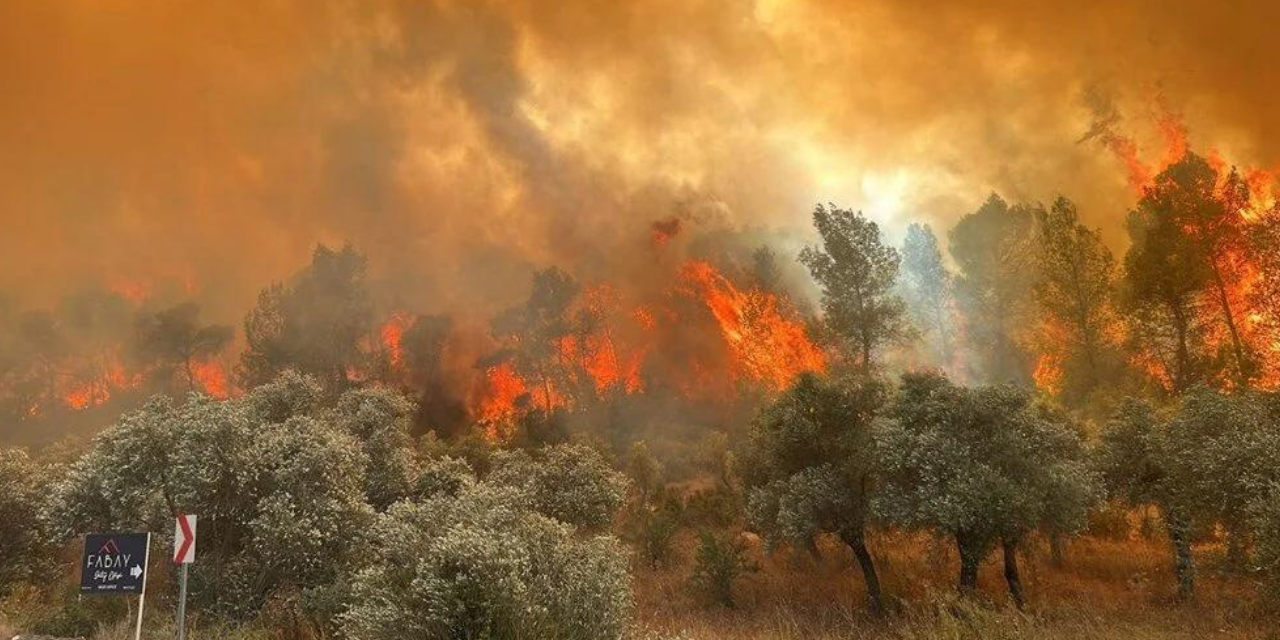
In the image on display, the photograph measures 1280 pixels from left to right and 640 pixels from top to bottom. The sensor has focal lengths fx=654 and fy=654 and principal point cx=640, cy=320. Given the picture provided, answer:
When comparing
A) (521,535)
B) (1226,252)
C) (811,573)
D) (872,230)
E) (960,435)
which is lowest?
(811,573)

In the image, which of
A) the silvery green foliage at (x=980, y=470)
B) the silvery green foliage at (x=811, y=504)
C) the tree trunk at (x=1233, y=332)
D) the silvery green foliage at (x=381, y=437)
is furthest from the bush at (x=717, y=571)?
the tree trunk at (x=1233, y=332)

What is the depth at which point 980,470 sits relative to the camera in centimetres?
2945

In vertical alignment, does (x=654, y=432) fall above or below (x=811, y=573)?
above

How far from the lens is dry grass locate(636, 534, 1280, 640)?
953 inches

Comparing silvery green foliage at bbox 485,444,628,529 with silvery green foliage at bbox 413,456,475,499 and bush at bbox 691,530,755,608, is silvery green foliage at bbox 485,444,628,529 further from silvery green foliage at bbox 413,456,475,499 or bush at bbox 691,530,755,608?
bush at bbox 691,530,755,608

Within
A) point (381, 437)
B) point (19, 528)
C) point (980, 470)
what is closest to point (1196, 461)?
point (980, 470)

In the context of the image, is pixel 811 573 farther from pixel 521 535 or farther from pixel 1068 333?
pixel 1068 333

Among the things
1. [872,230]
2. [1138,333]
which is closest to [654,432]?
[872,230]

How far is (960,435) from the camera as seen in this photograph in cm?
3105

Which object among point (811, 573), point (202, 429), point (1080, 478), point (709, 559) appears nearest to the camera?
point (202, 429)

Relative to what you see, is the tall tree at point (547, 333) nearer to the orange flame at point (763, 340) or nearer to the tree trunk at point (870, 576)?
the orange flame at point (763, 340)

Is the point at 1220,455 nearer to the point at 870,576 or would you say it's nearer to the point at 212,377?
the point at 870,576

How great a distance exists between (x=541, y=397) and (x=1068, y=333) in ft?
247

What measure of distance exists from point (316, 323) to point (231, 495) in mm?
85208
